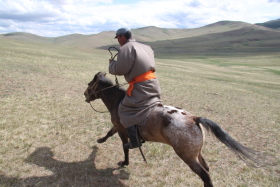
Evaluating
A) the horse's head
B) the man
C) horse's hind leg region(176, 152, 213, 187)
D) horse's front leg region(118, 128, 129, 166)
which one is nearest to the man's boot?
the man

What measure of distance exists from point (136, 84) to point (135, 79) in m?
0.11

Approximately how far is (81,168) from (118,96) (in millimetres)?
1986

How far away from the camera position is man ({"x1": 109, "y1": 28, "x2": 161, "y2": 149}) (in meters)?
4.15

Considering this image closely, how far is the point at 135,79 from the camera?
434 centimetres

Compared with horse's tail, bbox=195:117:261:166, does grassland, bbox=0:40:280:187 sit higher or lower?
lower

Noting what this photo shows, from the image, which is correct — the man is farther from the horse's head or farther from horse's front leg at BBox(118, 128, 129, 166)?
the horse's head

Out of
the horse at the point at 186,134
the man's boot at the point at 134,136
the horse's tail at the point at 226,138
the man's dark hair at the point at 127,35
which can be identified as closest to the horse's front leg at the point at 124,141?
the man's boot at the point at 134,136

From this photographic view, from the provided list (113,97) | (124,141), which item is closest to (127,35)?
(113,97)

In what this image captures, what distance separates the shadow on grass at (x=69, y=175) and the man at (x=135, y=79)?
112cm

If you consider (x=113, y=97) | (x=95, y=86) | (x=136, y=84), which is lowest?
(x=113, y=97)

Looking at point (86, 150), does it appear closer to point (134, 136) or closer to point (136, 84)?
point (134, 136)

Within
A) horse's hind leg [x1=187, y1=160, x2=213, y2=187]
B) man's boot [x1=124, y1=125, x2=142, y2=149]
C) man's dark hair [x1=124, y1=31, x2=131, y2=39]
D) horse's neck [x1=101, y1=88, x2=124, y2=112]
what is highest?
man's dark hair [x1=124, y1=31, x2=131, y2=39]

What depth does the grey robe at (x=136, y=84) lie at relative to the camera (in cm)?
414

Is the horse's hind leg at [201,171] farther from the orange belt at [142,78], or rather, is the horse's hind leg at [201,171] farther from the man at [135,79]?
the orange belt at [142,78]
